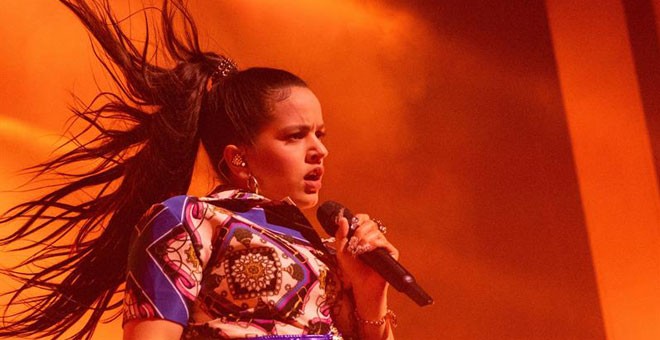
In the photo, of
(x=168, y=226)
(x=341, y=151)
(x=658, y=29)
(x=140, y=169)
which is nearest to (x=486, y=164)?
(x=341, y=151)

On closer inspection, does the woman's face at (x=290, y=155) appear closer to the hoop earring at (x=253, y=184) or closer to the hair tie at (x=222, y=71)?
the hoop earring at (x=253, y=184)

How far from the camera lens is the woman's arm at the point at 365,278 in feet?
3.63

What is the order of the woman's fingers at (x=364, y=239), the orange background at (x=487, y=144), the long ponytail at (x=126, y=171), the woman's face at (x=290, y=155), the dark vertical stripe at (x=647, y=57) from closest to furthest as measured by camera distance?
the woman's fingers at (x=364, y=239), the woman's face at (x=290, y=155), the long ponytail at (x=126, y=171), the orange background at (x=487, y=144), the dark vertical stripe at (x=647, y=57)

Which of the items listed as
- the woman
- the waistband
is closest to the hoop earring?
the woman

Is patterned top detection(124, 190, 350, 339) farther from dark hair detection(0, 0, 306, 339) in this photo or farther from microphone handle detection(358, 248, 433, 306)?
dark hair detection(0, 0, 306, 339)

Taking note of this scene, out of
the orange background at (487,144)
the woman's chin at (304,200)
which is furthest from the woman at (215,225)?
the orange background at (487,144)

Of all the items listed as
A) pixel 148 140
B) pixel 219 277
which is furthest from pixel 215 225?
pixel 148 140

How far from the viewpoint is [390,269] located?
3.47 ft

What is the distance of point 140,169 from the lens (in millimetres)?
1313

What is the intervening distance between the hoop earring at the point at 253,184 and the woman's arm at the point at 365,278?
150 mm

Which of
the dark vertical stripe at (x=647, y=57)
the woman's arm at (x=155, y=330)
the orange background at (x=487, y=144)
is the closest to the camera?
the woman's arm at (x=155, y=330)

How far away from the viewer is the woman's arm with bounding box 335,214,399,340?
3.63 ft

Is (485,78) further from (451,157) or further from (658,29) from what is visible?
(658,29)

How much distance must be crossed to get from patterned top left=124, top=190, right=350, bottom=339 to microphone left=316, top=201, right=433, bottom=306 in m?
0.07
